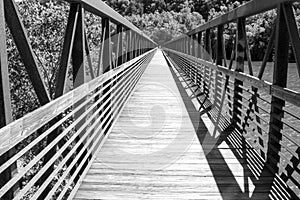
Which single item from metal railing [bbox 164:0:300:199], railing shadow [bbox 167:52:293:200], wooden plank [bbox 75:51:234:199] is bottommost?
wooden plank [bbox 75:51:234:199]

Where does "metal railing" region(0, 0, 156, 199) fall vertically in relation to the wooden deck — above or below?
above

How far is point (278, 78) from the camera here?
3.23 meters

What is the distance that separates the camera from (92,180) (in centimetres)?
338

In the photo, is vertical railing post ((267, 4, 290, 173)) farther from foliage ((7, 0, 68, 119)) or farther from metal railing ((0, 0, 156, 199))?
foliage ((7, 0, 68, 119))

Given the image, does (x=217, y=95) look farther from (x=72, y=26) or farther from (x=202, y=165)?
(x=72, y=26)

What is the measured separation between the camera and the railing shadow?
3.09 m

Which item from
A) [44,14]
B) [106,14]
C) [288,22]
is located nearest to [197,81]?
[106,14]

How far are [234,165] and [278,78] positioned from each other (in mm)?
957

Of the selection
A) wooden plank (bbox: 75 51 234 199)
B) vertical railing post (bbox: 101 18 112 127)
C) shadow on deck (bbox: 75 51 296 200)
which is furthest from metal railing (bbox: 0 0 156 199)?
vertical railing post (bbox: 101 18 112 127)

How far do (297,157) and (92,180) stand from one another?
64.1 inches

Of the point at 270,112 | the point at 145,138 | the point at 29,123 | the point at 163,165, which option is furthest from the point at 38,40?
the point at 29,123

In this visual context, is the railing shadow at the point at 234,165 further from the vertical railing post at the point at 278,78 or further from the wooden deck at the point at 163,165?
the vertical railing post at the point at 278,78

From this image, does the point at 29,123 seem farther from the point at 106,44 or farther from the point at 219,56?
the point at 219,56

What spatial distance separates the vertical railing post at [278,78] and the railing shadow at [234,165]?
195mm
